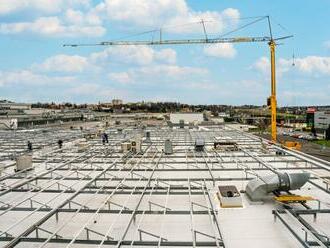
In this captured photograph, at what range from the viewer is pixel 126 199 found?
887 inches

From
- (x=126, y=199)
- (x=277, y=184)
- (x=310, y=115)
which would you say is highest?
(x=310, y=115)

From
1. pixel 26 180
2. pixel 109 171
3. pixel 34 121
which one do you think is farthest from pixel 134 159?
pixel 34 121

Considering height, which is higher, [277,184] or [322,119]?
[322,119]

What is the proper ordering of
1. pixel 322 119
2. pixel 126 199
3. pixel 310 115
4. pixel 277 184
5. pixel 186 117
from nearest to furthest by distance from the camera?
pixel 277 184, pixel 126 199, pixel 186 117, pixel 322 119, pixel 310 115

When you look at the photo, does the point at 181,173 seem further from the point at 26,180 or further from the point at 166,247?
the point at 166,247

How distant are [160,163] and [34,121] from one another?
269 feet

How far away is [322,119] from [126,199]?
119m

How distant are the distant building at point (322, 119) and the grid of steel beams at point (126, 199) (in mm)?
95448

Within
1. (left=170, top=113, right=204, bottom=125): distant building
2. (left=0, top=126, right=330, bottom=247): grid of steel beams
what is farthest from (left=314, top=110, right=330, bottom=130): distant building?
(left=0, top=126, right=330, bottom=247): grid of steel beams

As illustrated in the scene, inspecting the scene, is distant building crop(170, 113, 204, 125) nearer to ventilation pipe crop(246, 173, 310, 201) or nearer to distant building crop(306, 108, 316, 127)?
distant building crop(306, 108, 316, 127)

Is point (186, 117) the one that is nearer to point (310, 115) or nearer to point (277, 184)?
point (310, 115)

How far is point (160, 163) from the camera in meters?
34.8

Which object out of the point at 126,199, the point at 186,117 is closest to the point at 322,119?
the point at 186,117

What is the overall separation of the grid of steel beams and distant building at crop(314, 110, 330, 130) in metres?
95.4
